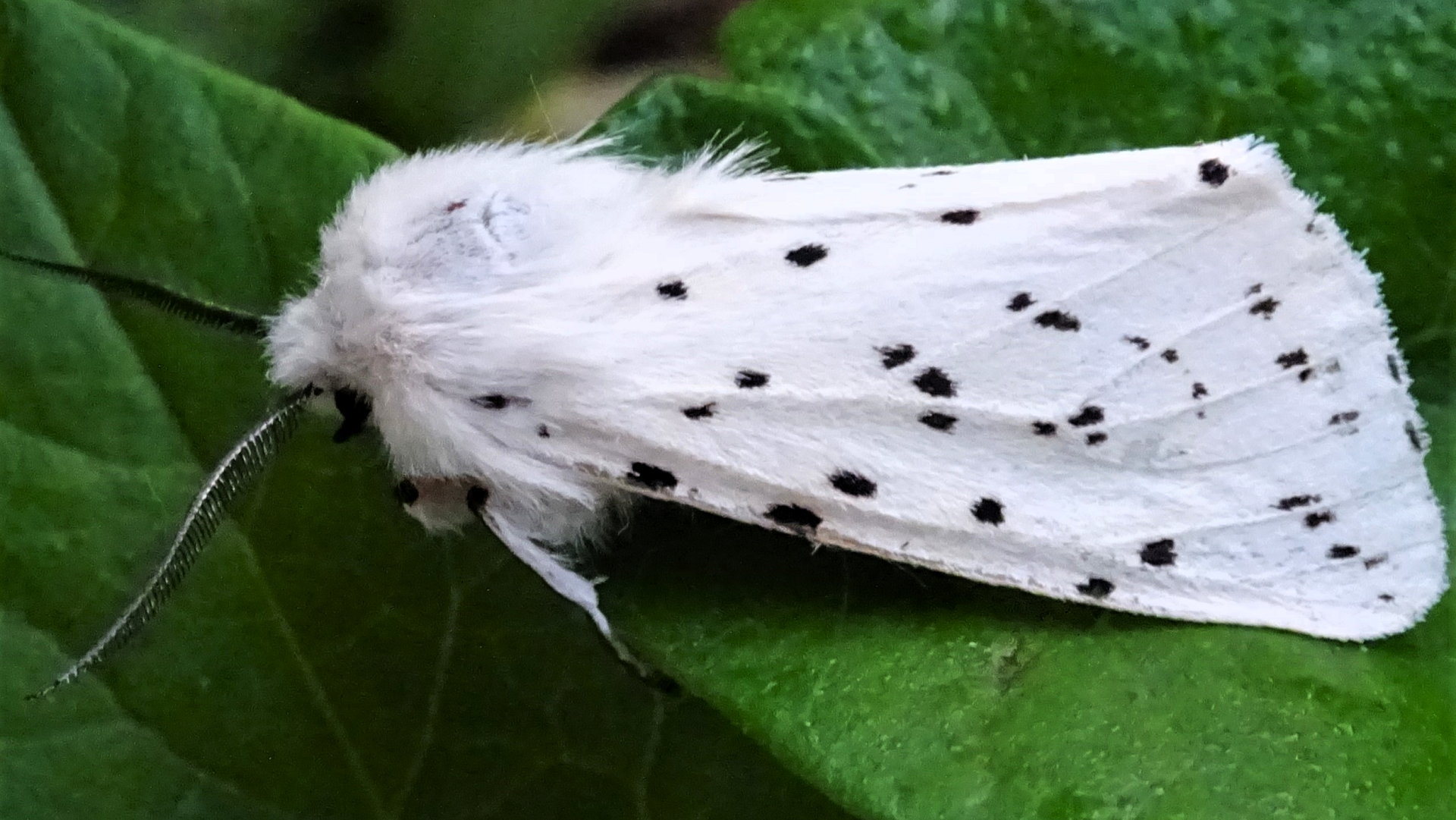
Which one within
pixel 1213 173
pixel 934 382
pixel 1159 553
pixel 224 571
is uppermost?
pixel 1213 173

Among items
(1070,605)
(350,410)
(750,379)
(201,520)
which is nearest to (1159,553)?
(1070,605)

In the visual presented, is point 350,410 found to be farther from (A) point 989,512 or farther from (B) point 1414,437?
(B) point 1414,437

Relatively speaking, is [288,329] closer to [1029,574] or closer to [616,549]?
[616,549]

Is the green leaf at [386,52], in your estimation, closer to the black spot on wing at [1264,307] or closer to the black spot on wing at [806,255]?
the black spot on wing at [806,255]

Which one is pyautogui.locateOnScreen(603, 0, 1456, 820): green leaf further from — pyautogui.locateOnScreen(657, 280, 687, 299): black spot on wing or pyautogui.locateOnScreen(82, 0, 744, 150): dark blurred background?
pyautogui.locateOnScreen(82, 0, 744, 150): dark blurred background

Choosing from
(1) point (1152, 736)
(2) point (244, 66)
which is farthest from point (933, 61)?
(2) point (244, 66)

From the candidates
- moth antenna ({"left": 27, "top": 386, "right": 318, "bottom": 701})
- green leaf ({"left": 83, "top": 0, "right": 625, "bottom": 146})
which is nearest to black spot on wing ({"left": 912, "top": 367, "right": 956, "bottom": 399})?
moth antenna ({"left": 27, "top": 386, "right": 318, "bottom": 701})
